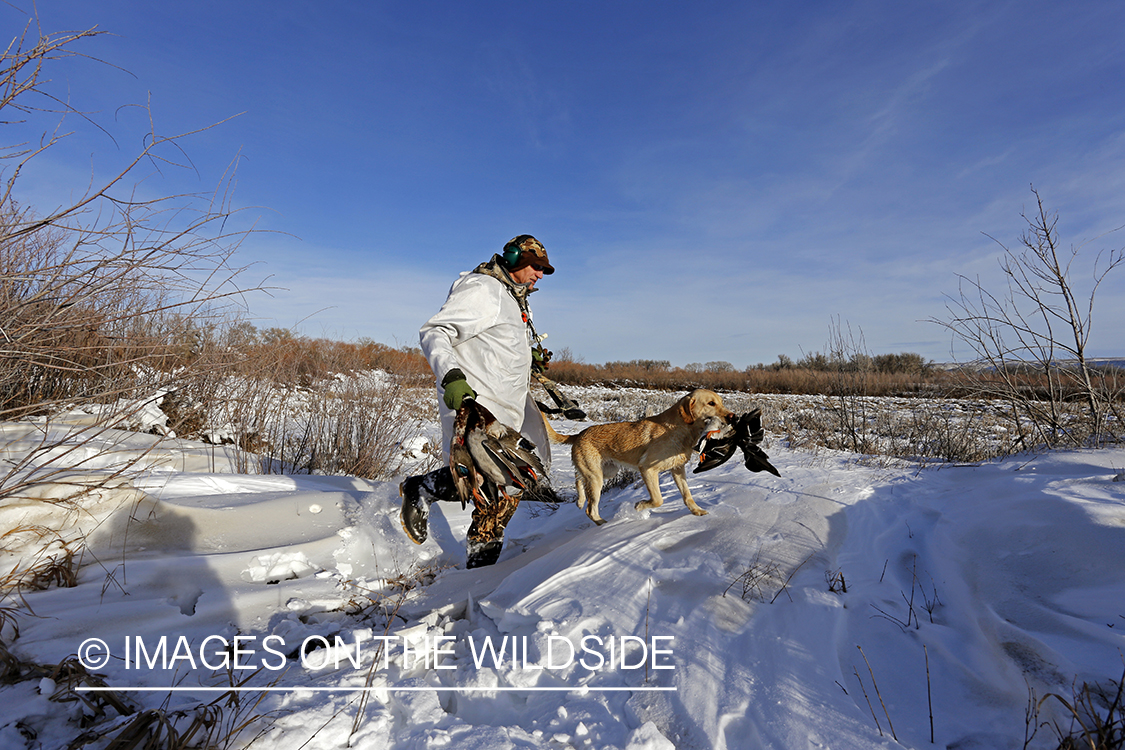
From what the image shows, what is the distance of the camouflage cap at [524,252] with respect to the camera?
3.45m

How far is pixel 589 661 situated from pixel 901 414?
11.3 meters

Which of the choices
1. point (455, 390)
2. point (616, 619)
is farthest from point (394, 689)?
point (455, 390)

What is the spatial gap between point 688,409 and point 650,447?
441 mm

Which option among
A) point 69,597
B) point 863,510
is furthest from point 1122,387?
point 69,597

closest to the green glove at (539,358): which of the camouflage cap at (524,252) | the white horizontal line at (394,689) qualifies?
the camouflage cap at (524,252)

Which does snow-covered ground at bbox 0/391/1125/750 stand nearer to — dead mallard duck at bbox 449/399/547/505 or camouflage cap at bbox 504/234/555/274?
dead mallard duck at bbox 449/399/547/505

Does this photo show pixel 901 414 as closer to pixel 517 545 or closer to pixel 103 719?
pixel 517 545

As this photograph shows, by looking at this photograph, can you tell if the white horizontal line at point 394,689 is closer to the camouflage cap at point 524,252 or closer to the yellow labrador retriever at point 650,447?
the yellow labrador retriever at point 650,447

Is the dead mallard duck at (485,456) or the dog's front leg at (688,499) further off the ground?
the dead mallard duck at (485,456)

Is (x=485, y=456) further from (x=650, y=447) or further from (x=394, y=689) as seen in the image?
(x=650, y=447)

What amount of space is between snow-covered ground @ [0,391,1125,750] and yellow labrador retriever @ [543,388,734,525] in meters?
0.35

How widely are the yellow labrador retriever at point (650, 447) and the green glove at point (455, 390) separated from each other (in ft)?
3.99

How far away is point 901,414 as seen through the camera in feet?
34.9

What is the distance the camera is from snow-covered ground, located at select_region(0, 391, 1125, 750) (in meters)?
1.59
